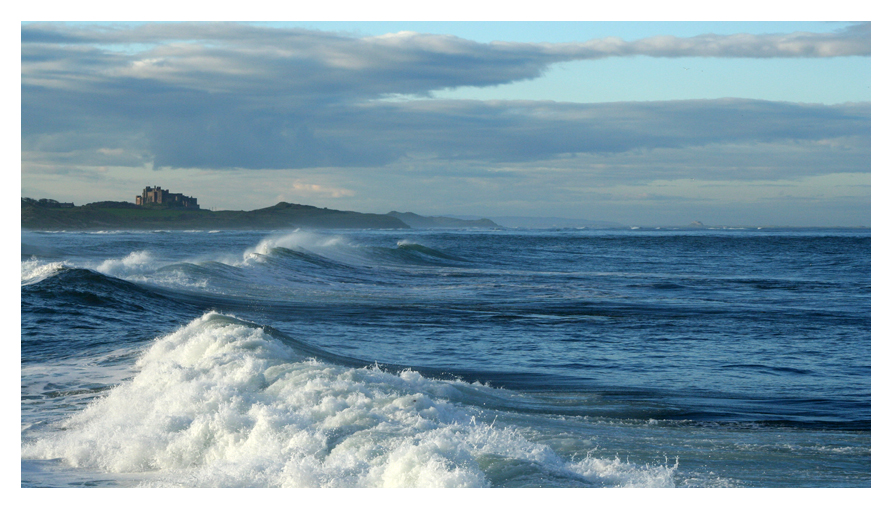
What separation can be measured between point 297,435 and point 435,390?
216cm

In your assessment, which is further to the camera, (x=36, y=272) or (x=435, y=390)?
(x=36, y=272)

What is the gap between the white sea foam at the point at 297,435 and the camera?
543cm

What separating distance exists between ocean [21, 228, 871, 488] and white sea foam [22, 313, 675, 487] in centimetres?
2

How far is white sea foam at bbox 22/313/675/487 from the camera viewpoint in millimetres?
5434

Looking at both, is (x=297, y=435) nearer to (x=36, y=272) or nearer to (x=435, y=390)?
(x=435, y=390)

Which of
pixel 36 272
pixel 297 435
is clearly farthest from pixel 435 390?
pixel 36 272

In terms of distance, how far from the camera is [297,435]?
19.7 ft

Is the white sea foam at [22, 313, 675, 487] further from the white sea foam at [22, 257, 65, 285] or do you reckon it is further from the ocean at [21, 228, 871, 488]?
the white sea foam at [22, 257, 65, 285]

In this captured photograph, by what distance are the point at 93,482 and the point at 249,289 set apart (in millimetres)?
14505

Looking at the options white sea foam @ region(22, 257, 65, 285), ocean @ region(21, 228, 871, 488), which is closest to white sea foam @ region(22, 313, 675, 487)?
ocean @ region(21, 228, 871, 488)

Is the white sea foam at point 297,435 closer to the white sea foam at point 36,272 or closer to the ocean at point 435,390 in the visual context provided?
the ocean at point 435,390

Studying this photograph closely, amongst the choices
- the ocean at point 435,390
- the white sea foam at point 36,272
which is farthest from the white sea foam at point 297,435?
the white sea foam at point 36,272

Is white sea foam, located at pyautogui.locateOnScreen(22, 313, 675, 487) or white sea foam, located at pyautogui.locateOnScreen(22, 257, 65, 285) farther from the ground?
white sea foam, located at pyautogui.locateOnScreen(22, 257, 65, 285)

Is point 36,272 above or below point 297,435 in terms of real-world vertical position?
above
